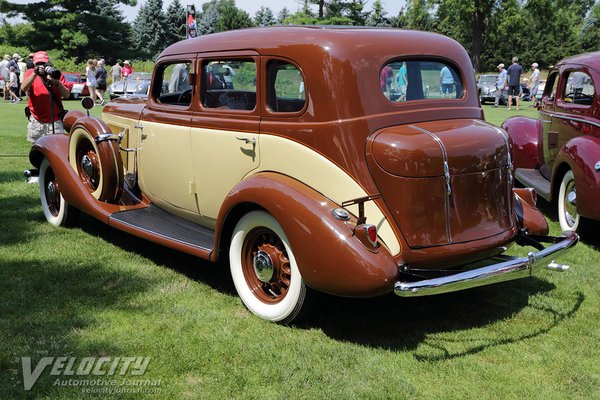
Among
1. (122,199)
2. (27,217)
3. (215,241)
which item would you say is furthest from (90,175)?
(215,241)

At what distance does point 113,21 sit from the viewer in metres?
43.3

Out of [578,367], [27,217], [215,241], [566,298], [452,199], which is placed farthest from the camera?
[27,217]

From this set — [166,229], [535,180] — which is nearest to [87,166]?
[166,229]

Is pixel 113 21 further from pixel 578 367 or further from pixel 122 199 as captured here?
pixel 578 367

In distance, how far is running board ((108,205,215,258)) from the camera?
4.30 meters

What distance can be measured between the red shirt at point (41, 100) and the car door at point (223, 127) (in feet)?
12.7

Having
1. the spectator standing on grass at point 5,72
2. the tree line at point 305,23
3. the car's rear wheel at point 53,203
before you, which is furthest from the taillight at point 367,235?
the tree line at point 305,23

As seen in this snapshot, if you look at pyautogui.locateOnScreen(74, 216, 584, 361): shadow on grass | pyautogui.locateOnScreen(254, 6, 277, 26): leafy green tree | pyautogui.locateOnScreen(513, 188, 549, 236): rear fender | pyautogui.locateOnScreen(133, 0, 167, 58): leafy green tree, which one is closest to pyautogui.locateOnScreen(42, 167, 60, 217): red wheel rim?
pyautogui.locateOnScreen(74, 216, 584, 361): shadow on grass

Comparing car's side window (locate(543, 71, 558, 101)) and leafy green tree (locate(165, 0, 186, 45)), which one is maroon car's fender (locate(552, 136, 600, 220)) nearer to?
car's side window (locate(543, 71, 558, 101))

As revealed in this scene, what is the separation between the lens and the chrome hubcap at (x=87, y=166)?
5.45m

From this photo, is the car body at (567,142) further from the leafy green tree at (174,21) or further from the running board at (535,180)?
the leafy green tree at (174,21)

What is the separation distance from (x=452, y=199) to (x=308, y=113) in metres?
1.07

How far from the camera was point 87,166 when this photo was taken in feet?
18.0

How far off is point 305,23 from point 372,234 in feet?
110
